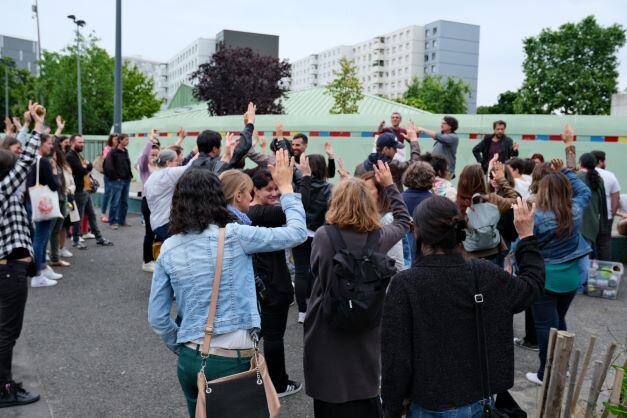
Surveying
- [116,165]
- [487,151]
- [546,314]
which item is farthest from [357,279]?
[116,165]

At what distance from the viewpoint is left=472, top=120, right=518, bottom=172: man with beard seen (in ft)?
33.4

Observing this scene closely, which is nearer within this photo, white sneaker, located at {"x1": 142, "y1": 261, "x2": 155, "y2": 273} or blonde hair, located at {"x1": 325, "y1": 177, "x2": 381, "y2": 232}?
blonde hair, located at {"x1": 325, "y1": 177, "x2": 381, "y2": 232}

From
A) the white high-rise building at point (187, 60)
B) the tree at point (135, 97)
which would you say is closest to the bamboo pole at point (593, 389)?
the tree at point (135, 97)

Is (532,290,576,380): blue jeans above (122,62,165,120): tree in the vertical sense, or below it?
below

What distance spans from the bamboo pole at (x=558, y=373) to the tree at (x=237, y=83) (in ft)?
98.1

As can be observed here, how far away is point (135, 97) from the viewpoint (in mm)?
61625

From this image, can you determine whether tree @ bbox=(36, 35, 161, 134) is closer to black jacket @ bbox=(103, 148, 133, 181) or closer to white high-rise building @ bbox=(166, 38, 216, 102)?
black jacket @ bbox=(103, 148, 133, 181)

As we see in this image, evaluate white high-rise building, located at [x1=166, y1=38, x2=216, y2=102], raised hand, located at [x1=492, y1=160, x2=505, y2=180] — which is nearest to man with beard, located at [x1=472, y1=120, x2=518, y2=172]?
raised hand, located at [x1=492, y1=160, x2=505, y2=180]

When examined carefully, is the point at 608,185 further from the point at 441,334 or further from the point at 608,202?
the point at 441,334

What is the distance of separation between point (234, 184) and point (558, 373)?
86.6 inches

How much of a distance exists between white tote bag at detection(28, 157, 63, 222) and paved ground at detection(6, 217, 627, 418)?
0.99 metres

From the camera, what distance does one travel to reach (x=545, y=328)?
15.3 ft

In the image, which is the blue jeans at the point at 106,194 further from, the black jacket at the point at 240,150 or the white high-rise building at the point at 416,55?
the white high-rise building at the point at 416,55

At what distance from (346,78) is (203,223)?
3486 cm
